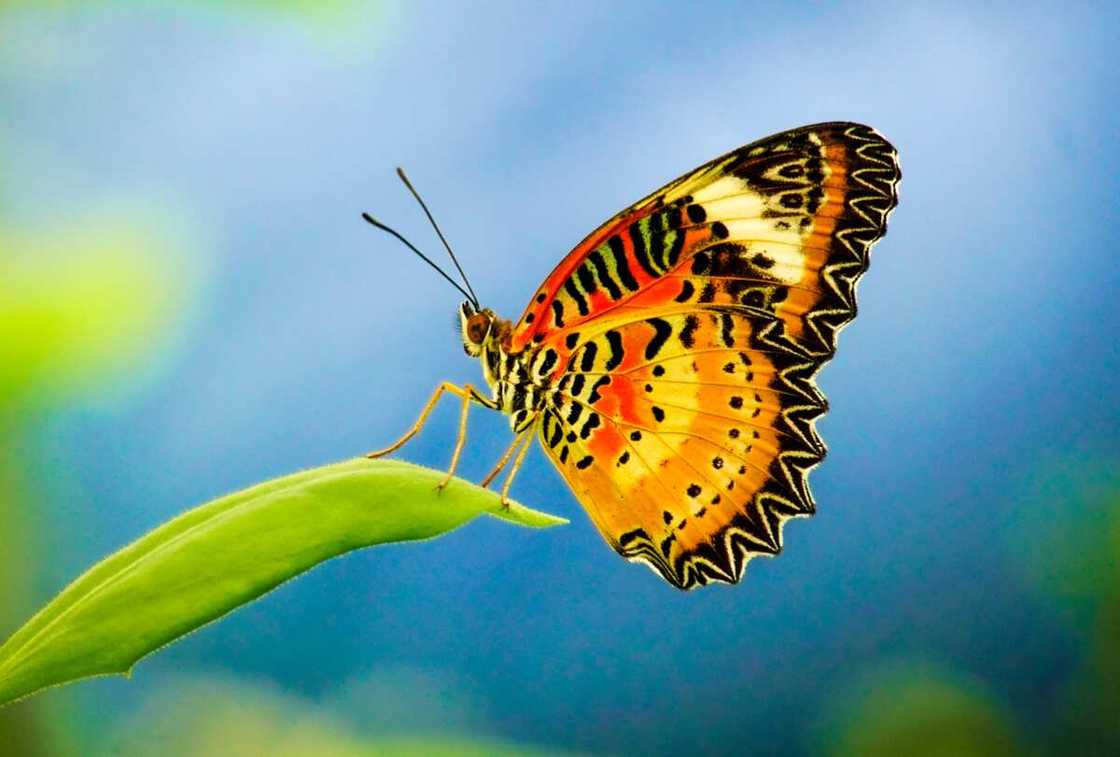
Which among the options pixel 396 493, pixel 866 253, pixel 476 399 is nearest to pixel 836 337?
pixel 866 253

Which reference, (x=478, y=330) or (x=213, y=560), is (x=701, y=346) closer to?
(x=478, y=330)

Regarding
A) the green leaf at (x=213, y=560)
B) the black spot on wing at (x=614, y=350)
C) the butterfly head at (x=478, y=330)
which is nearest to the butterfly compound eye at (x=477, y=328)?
the butterfly head at (x=478, y=330)

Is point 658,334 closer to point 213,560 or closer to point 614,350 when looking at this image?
point 614,350

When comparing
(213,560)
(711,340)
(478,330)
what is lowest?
(213,560)

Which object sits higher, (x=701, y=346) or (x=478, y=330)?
(x=478, y=330)

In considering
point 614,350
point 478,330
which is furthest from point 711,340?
point 478,330

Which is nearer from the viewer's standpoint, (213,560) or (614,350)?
(213,560)
